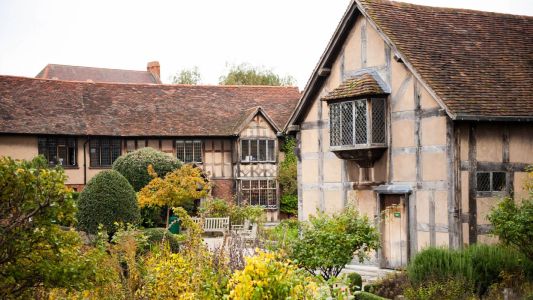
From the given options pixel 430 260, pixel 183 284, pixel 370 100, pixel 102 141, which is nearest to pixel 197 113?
pixel 102 141

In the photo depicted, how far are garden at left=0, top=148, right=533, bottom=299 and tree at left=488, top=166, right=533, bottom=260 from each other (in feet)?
0.08

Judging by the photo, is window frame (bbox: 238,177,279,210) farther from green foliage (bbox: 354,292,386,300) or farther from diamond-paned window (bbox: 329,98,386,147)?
green foliage (bbox: 354,292,386,300)

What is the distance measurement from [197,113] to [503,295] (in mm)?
29845

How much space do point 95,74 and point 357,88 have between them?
44.3 m

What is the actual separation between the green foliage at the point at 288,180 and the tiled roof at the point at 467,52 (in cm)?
1943

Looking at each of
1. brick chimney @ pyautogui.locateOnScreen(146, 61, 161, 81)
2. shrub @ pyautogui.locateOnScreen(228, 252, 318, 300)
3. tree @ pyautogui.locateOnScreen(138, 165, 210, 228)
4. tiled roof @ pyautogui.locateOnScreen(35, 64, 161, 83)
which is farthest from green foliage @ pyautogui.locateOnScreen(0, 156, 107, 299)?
brick chimney @ pyautogui.locateOnScreen(146, 61, 161, 81)

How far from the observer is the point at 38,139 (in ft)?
131

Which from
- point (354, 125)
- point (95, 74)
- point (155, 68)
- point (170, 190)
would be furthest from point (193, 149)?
point (95, 74)

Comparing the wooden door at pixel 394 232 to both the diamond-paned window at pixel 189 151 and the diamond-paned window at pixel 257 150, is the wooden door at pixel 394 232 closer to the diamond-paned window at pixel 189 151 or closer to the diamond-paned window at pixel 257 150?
the diamond-paned window at pixel 257 150

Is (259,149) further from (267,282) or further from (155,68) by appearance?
(267,282)

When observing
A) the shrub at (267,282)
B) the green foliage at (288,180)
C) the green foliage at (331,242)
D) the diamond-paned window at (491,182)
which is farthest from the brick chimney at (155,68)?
the shrub at (267,282)

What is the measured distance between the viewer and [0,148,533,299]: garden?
9859mm

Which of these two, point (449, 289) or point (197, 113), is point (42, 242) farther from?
point (197, 113)

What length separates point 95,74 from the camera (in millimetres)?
62531
